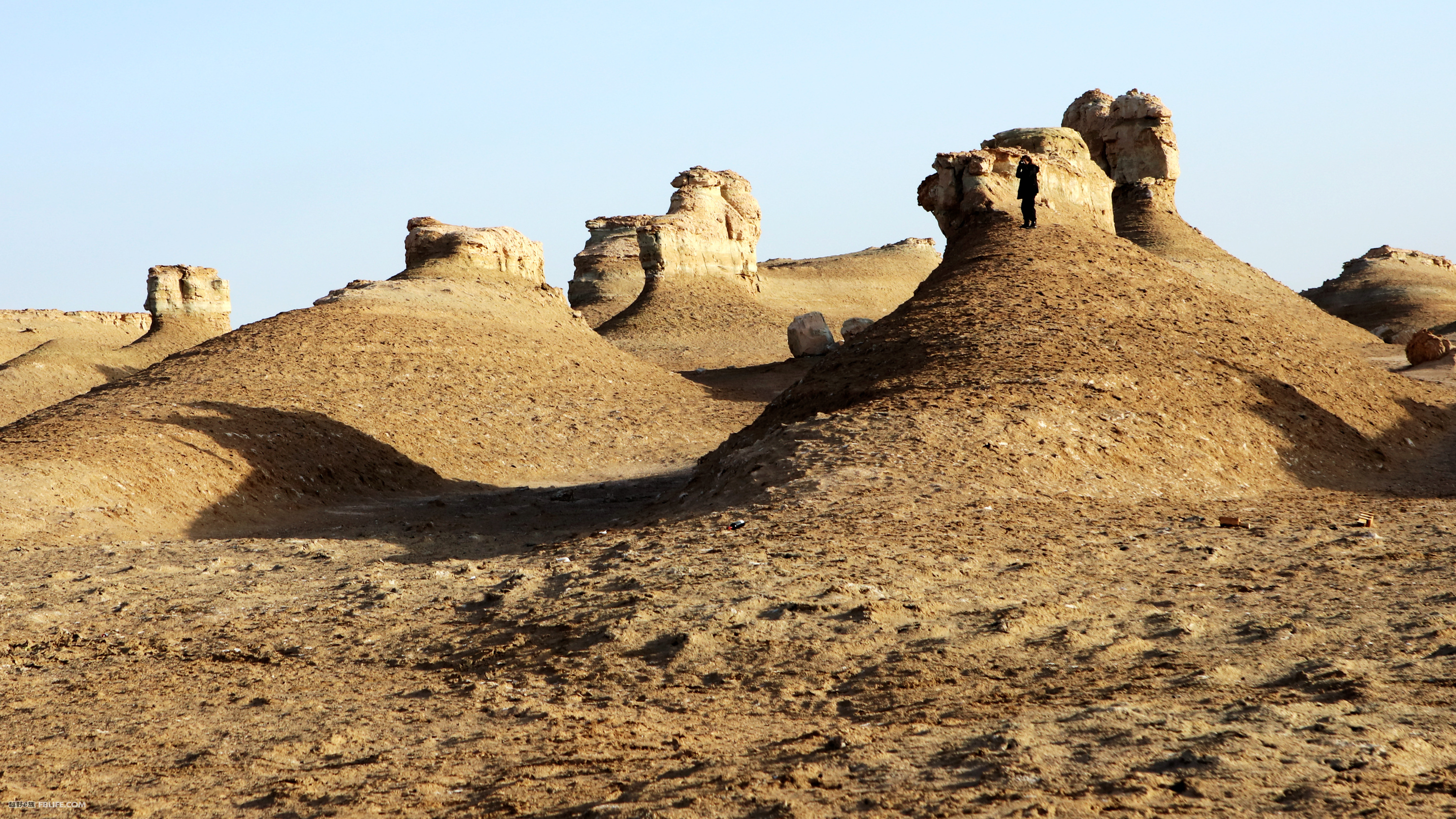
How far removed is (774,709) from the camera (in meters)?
5.75

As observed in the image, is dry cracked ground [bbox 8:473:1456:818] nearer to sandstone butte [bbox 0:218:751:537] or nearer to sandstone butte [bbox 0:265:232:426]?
sandstone butte [bbox 0:218:751:537]

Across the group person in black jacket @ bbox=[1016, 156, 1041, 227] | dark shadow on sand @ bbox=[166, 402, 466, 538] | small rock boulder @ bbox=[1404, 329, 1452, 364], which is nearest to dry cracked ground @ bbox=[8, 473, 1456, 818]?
dark shadow on sand @ bbox=[166, 402, 466, 538]

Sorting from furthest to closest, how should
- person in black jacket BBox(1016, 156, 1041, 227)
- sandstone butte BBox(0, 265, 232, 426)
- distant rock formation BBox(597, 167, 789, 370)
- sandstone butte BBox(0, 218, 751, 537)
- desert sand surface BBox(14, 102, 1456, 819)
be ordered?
1. distant rock formation BBox(597, 167, 789, 370)
2. sandstone butte BBox(0, 265, 232, 426)
3. person in black jacket BBox(1016, 156, 1041, 227)
4. sandstone butte BBox(0, 218, 751, 537)
5. desert sand surface BBox(14, 102, 1456, 819)

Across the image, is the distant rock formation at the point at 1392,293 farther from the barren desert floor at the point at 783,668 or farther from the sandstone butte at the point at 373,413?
the barren desert floor at the point at 783,668

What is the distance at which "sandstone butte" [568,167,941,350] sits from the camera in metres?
41.2

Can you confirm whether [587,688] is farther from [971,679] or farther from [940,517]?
[940,517]

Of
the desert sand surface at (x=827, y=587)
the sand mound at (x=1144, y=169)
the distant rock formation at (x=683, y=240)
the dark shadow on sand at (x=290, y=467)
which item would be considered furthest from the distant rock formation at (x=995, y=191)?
the distant rock formation at (x=683, y=240)

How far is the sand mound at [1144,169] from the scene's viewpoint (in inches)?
1283

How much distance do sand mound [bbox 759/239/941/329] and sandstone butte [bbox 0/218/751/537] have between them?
51.8ft

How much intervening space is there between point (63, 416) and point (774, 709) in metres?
14.5

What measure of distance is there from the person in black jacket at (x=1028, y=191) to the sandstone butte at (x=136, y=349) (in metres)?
24.7

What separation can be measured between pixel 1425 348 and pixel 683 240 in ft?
73.0

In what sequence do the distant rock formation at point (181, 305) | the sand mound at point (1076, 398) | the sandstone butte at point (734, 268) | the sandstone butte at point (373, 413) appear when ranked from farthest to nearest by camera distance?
the sandstone butte at point (734, 268) → the distant rock formation at point (181, 305) → the sandstone butte at point (373, 413) → the sand mound at point (1076, 398)

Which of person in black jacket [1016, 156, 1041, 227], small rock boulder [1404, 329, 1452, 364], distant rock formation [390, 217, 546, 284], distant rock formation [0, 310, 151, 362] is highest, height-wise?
distant rock formation [0, 310, 151, 362]
